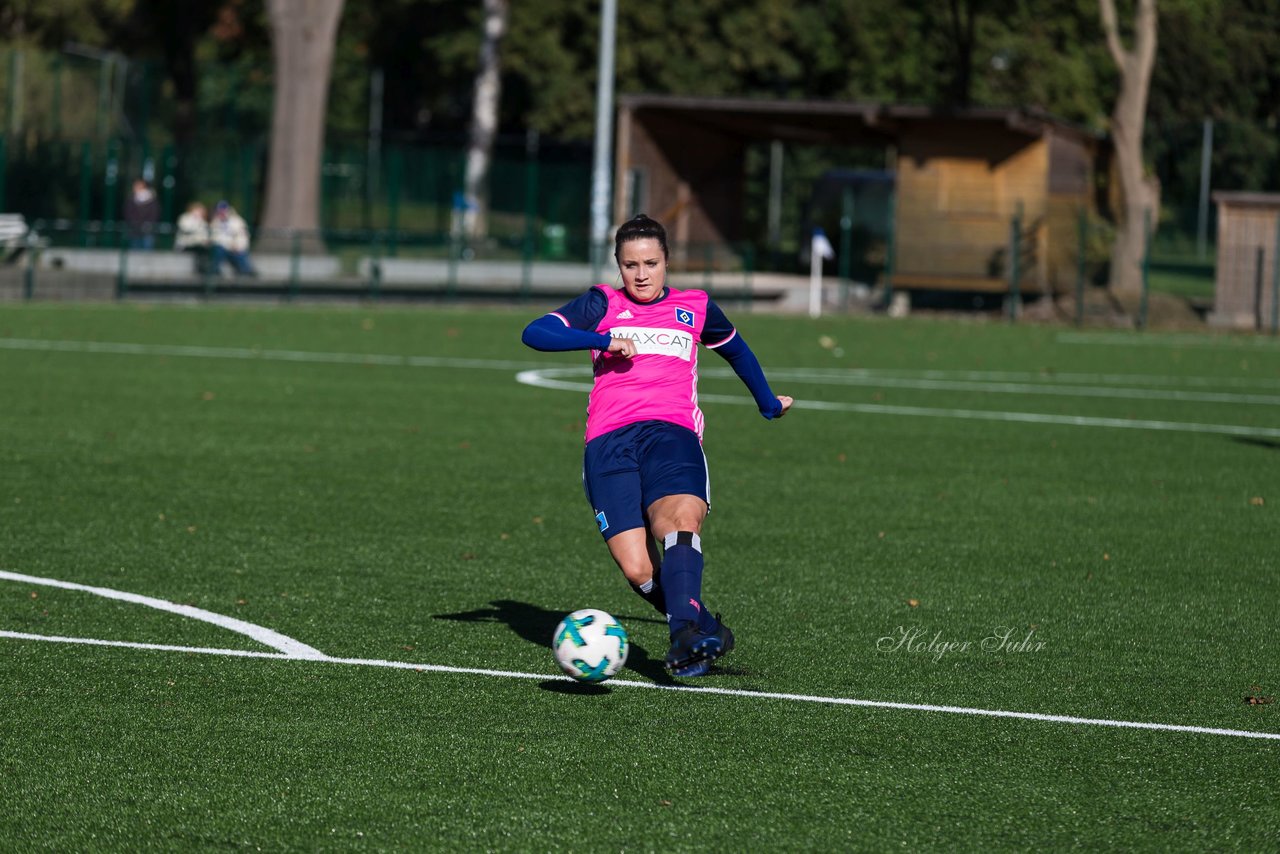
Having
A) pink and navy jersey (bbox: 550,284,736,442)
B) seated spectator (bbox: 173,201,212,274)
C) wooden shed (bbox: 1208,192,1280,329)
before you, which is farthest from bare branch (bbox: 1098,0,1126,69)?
pink and navy jersey (bbox: 550,284,736,442)

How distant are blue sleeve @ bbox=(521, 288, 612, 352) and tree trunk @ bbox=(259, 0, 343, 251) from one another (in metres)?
36.0

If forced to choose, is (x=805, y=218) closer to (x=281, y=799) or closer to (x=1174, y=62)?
(x=1174, y=62)

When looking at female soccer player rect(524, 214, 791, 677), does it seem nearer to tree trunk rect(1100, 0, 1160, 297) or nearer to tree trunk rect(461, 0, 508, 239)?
tree trunk rect(1100, 0, 1160, 297)

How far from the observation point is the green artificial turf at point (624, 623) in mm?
5496

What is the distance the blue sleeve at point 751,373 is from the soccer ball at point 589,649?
126 cm

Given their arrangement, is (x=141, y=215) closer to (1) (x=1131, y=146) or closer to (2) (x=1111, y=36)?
(2) (x=1111, y=36)

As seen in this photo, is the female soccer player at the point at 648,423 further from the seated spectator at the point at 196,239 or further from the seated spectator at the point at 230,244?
the seated spectator at the point at 230,244

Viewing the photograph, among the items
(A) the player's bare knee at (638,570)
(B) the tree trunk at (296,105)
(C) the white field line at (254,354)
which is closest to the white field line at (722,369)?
(C) the white field line at (254,354)

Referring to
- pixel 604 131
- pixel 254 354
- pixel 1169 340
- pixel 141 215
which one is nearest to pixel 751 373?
pixel 254 354

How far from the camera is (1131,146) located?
39.2 metres

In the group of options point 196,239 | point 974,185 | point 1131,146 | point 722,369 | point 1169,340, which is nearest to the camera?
point 722,369

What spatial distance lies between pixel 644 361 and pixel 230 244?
102 feet

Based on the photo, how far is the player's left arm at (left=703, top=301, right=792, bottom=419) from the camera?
7.59 m

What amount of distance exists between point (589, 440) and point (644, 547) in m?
0.48
